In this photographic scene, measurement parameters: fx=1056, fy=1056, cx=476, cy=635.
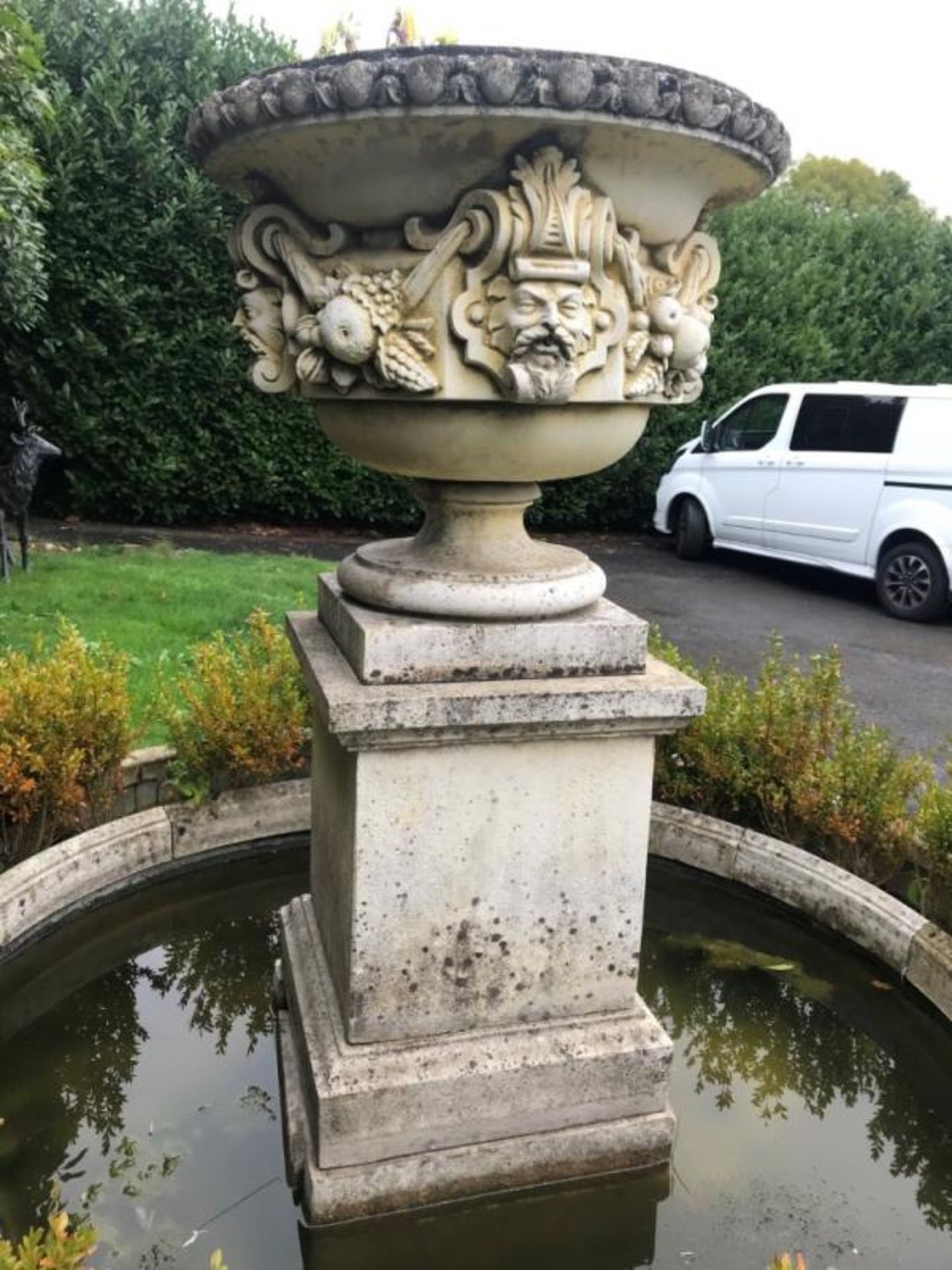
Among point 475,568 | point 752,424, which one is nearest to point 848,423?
point 752,424

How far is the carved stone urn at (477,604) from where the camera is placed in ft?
6.64

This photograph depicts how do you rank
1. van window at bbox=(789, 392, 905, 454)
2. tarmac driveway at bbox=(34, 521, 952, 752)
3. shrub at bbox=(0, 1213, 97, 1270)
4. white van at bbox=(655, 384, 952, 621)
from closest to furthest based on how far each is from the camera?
shrub at bbox=(0, 1213, 97, 1270), tarmac driveway at bbox=(34, 521, 952, 752), white van at bbox=(655, 384, 952, 621), van window at bbox=(789, 392, 905, 454)

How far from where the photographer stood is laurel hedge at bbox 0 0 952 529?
8727 mm

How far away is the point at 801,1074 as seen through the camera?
285 centimetres

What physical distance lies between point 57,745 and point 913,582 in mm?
7169

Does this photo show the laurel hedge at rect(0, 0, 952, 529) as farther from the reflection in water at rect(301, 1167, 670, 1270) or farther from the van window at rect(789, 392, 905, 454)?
the reflection in water at rect(301, 1167, 670, 1270)

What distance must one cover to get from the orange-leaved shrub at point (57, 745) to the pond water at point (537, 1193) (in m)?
0.38

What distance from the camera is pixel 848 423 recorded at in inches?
351

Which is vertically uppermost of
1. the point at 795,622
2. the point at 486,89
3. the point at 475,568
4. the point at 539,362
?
the point at 486,89

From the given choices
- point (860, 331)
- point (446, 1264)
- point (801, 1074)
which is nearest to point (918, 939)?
point (801, 1074)

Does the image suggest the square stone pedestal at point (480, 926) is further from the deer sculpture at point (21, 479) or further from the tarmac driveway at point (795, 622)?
the deer sculpture at point (21, 479)

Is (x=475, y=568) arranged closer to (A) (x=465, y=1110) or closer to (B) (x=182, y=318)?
(A) (x=465, y=1110)

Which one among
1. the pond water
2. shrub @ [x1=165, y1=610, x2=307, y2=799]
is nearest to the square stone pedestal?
the pond water

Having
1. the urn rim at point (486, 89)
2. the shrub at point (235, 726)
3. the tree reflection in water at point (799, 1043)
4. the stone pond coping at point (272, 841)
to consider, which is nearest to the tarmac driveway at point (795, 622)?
the stone pond coping at point (272, 841)
